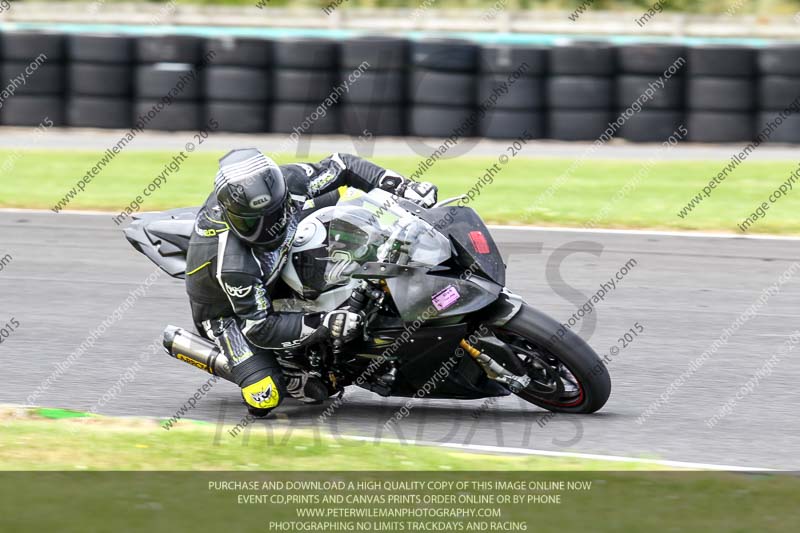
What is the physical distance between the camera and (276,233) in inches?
238

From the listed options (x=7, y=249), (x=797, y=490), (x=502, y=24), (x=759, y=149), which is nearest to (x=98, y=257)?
(x=7, y=249)

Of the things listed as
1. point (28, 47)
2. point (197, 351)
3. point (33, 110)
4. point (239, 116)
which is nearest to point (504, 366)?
point (197, 351)

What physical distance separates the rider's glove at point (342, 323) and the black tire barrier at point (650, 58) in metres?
10.3

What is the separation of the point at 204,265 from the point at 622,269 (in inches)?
181

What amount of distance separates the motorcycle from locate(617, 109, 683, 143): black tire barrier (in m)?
9.95

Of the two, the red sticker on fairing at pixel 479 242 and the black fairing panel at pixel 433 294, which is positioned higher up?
the red sticker on fairing at pixel 479 242

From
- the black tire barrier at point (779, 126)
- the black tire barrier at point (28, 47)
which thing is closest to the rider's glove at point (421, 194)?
the black tire barrier at point (779, 126)

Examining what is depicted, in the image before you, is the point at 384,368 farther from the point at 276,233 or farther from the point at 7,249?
the point at 7,249

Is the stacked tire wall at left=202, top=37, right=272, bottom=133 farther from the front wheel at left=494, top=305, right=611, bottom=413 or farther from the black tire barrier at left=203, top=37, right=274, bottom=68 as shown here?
the front wheel at left=494, top=305, right=611, bottom=413

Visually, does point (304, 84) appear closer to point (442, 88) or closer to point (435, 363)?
point (442, 88)

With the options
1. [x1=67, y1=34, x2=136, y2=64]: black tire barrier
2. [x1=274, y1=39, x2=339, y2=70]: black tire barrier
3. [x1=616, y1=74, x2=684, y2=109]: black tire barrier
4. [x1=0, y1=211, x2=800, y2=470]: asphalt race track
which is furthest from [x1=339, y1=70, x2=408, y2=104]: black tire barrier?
[x1=0, y1=211, x2=800, y2=470]: asphalt race track

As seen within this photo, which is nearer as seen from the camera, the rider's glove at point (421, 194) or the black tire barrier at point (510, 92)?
the rider's glove at point (421, 194)

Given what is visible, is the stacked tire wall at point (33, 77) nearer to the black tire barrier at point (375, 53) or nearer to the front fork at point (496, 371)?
the black tire barrier at point (375, 53)

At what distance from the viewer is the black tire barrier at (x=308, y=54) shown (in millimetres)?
15906
